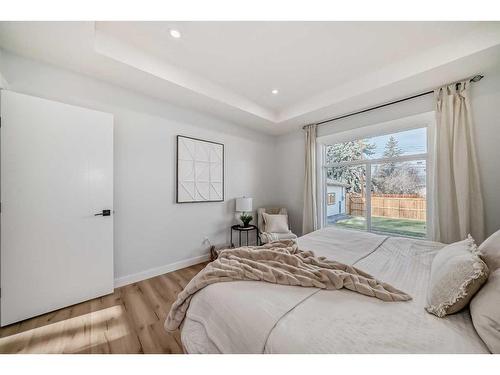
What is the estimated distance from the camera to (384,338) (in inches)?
31.3

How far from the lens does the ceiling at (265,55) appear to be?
5.75ft

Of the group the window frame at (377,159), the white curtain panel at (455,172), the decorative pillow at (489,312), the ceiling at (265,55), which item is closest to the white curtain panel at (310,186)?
the window frame at (377,159)

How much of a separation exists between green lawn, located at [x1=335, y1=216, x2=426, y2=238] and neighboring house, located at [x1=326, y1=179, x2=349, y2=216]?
0.31 metres

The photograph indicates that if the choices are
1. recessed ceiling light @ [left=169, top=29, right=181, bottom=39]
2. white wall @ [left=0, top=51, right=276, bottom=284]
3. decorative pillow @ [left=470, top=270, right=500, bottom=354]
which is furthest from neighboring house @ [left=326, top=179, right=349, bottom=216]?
recessed ceiling light @ [left=169, top=29, right=181, bottom=39]

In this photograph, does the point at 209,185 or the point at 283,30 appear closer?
the point at 283,30

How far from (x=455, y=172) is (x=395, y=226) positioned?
3.41ft

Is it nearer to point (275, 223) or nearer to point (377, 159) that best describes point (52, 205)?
point (275, 223)

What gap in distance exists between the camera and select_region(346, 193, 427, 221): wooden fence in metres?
2.71

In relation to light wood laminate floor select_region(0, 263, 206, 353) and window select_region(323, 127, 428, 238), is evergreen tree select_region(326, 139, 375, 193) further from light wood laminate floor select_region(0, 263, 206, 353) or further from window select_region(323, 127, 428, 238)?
light wood laminate floor select_region(0, 263, 206, 353)

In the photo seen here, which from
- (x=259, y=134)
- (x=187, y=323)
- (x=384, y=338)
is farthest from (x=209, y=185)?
(x=384, y=338)

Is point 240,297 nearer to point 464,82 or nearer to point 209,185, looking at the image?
point 209,185

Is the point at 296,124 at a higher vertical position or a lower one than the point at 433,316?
higher

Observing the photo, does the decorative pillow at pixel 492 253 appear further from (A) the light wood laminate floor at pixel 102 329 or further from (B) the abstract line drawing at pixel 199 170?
(B) the abstract line drawing at pixel 199 170
